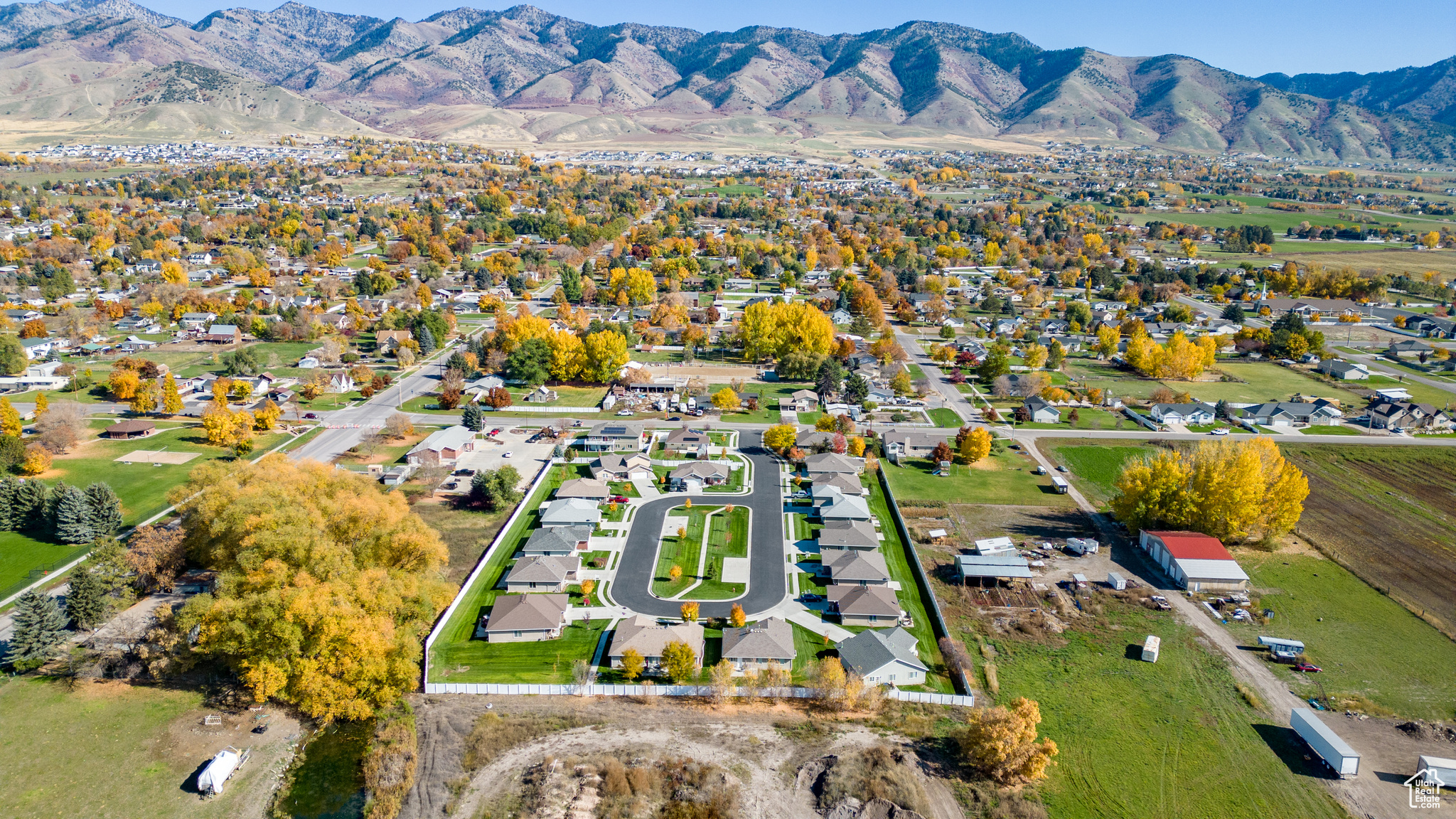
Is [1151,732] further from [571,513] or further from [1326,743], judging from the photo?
[571,513]

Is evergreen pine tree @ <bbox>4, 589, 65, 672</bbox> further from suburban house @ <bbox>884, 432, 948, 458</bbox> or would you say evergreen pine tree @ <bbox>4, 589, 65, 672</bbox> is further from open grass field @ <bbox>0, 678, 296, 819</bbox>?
suburban house @ <bbox>884, 432, 948, 458</bbox>

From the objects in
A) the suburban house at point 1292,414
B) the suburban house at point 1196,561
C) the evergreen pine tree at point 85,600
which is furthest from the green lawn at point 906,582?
the evergreen pine tree at point 85,600

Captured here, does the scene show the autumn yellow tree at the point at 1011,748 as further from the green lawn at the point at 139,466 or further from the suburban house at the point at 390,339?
the suburban house at the point at 390,339

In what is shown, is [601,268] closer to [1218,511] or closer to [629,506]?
[629,506]

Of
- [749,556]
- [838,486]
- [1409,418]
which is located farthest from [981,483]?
[1409,418]

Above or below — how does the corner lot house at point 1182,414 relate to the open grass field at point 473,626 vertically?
→ above

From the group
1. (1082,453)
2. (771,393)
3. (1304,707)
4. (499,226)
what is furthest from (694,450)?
(499,226)
